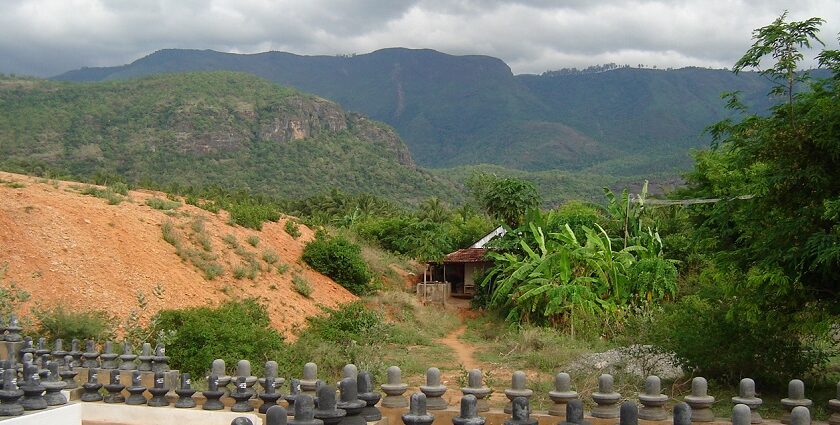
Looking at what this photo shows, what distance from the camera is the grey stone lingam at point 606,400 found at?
5.64 m

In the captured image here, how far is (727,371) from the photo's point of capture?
11297 mm

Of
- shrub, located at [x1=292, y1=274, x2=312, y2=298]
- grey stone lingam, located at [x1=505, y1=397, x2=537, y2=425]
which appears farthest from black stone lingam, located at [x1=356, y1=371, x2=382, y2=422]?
shrub, located at [x1=292, y1=274, x2=312, y2=298]

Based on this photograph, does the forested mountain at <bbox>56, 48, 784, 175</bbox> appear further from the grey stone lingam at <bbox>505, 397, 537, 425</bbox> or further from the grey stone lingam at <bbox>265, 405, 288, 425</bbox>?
the grey stone lingam at <bbox>265, 405, 288, 425</bbox>

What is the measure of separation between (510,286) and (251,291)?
6820 millimetres

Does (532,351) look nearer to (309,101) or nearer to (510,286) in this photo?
(510,286)

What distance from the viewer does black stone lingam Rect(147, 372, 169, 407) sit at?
6.55 m

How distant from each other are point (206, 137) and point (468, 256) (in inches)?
1796

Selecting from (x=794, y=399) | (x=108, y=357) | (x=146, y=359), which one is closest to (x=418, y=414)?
(x=794, y=399)

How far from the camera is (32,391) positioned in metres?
5.75

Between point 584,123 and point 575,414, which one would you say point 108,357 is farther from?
point 584,123

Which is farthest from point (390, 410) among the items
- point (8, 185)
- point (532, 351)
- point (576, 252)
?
point (8, 185)

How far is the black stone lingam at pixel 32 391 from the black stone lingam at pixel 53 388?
92 millimetres

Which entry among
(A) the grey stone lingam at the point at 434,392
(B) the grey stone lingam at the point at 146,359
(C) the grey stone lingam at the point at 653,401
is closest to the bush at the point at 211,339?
(B) the grey stone lingam at the point at 146,359

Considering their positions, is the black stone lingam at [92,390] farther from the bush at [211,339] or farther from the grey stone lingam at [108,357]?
the bush at [211,339]
